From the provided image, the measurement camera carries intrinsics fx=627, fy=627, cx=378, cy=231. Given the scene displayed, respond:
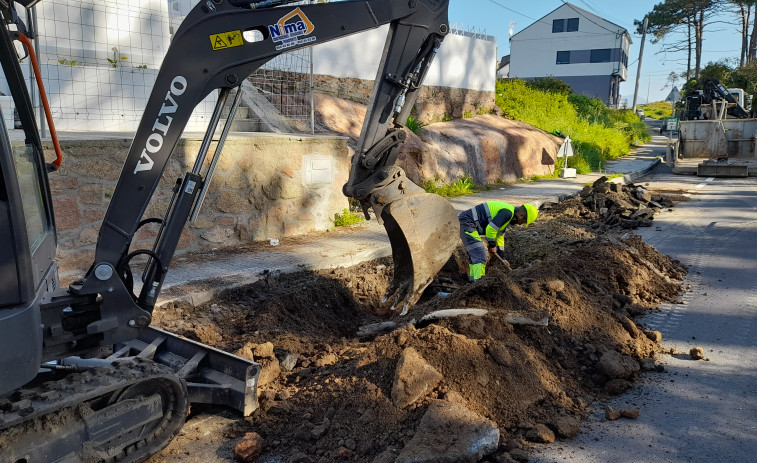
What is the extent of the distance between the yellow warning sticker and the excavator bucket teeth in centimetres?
213

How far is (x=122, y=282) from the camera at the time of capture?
12.1 ft

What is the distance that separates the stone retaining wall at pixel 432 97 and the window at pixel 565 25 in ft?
155

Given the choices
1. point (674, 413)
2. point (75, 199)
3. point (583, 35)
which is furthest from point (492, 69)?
point (583, 35)

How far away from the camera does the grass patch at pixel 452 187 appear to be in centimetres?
1395

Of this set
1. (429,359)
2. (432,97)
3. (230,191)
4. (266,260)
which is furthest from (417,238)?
(432,97)

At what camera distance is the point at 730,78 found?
36969 millimetres

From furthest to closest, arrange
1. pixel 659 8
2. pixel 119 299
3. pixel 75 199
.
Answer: pixel 659 8, pixel 75 199, pixel 119 299

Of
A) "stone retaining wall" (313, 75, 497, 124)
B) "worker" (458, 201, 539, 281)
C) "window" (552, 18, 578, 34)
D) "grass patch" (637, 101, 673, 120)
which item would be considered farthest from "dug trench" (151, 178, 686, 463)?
"grass patch" (637, 101, 673, 120)

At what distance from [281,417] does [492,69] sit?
17.5 m

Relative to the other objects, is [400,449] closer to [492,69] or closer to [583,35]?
[492,69]

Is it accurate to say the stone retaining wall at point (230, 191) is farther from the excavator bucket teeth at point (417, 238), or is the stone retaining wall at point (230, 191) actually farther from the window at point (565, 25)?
the window at point (565, 25)

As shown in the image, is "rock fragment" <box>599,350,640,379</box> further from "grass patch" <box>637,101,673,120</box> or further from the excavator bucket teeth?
"grass patch" <box>637,101,673,120</box>

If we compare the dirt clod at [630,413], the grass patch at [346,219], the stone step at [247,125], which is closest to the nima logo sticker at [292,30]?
the dirt clod at [630,413]

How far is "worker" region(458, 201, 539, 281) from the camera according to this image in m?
7.51
